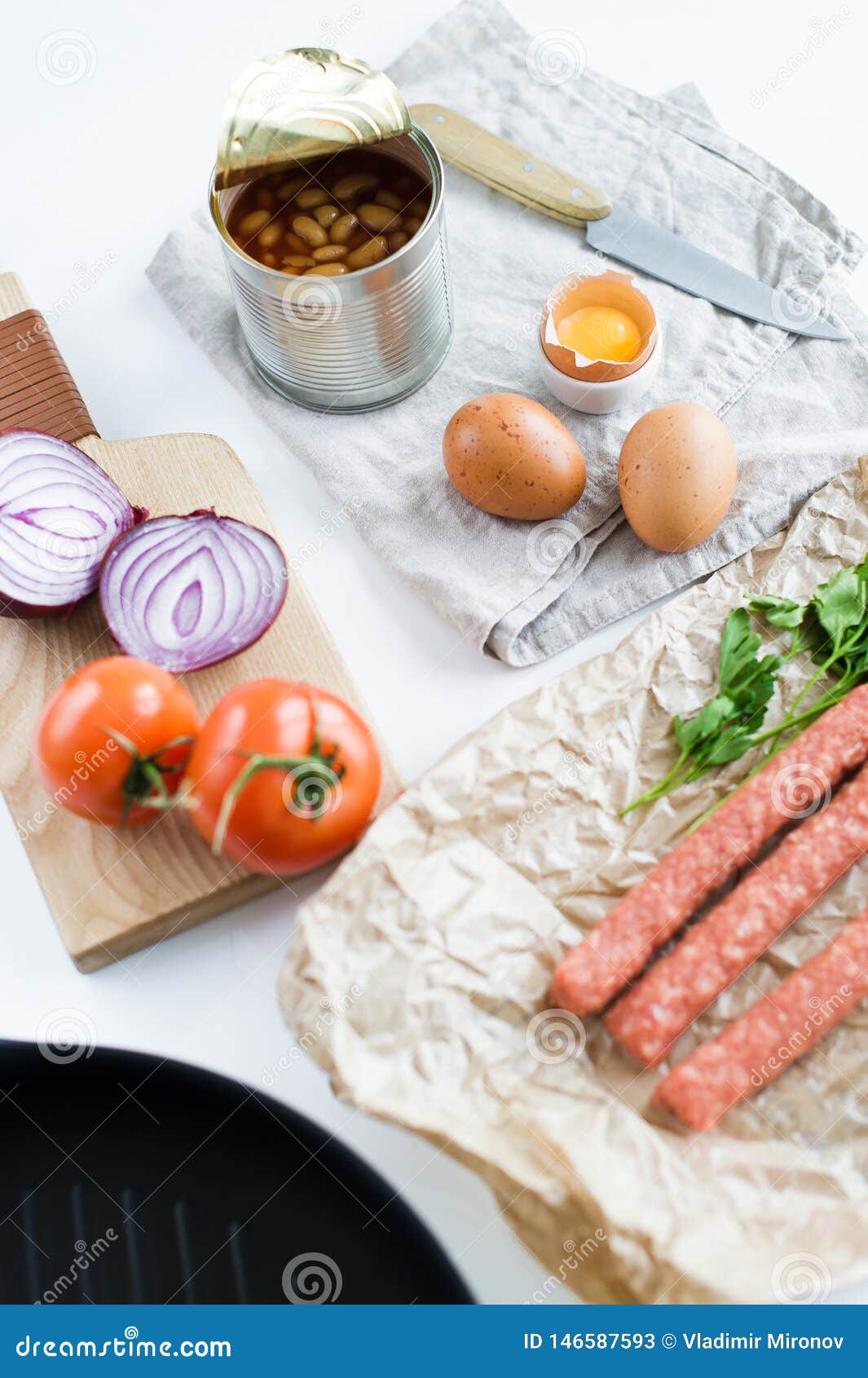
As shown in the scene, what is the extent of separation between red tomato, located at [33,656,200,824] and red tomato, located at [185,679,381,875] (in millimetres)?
38

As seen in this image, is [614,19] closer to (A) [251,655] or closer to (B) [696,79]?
(B) [696,79]

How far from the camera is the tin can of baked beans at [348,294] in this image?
53.8 inches

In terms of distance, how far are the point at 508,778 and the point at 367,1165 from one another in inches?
17.0

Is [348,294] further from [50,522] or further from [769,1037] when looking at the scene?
[769,1037]

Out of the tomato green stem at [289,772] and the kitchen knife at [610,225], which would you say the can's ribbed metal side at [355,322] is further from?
the tomato green stem at [289,772]

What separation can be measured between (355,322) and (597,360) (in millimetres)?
321

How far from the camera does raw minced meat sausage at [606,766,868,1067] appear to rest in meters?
1.11

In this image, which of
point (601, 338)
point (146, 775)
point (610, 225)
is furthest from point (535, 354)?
point (146, 775)

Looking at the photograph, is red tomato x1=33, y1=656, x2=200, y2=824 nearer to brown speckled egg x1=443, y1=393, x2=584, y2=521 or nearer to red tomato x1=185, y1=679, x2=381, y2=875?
red tomato x1=185, y1=679, x2=381, y2=875

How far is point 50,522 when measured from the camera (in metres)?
1.34

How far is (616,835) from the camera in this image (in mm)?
1241

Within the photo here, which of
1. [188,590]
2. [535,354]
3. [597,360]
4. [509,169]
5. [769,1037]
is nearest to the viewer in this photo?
[769,1037]

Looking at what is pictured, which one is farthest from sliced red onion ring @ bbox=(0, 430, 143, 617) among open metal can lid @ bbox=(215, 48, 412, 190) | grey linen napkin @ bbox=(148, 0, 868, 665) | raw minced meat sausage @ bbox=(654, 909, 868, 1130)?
raw minced meat sausage @ bbox=(654, 909, 868, 1130)
